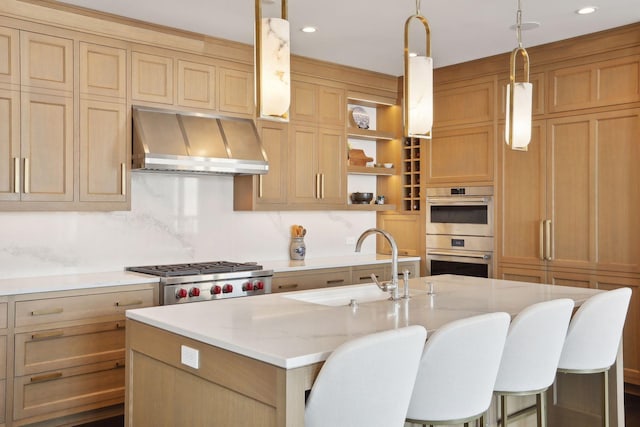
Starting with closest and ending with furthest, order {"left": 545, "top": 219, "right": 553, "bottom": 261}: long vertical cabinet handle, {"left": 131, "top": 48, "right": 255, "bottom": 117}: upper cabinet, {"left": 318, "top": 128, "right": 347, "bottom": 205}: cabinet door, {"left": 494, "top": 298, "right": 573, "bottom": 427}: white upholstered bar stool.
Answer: {"left": 494, "top": 298, "right": 573, "bottom": 427}: white upholstered bar stool → {"left": 131, "top": 48, "right": 255, "bottom": 117}: upper cabinet → {"left": 545, "top": 219, "right": 553, "bottom": 261}: long vertical cabinet handle → {"left": 318, "top": 128, "right": 347, "bottom": 205}: cabinet door

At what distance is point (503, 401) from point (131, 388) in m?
1.61

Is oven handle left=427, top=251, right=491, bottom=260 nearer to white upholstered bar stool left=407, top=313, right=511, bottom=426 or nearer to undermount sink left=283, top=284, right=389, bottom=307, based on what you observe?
undermount sink left=283, top=284, right=389, bottom=307

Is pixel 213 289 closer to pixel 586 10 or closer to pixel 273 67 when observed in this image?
pixel 273 67

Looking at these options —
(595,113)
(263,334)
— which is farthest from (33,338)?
(595,113)

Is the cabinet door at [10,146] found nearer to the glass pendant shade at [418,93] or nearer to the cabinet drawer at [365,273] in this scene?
the glass pendant shade at [418,93]

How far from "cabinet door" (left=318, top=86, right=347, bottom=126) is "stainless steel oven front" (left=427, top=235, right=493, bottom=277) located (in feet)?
4.63

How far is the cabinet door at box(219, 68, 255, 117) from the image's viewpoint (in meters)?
4.66

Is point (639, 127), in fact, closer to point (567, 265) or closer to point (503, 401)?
point (567, 265)

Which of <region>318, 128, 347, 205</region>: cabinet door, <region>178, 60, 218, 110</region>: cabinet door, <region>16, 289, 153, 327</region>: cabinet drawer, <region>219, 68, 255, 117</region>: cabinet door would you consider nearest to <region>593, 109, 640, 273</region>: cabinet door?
<region>318, 128, 347, 205</region>: cabinet door

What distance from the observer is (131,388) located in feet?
8.29

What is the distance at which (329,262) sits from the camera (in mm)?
5070

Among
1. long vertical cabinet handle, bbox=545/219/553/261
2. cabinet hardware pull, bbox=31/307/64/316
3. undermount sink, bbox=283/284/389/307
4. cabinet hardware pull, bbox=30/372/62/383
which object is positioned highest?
→ long vertical cabinet handle, bbox=545/219/553/261

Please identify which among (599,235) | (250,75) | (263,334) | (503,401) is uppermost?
(250,75)

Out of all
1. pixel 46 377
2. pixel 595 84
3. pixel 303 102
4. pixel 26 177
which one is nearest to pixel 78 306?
pixel 46 377
